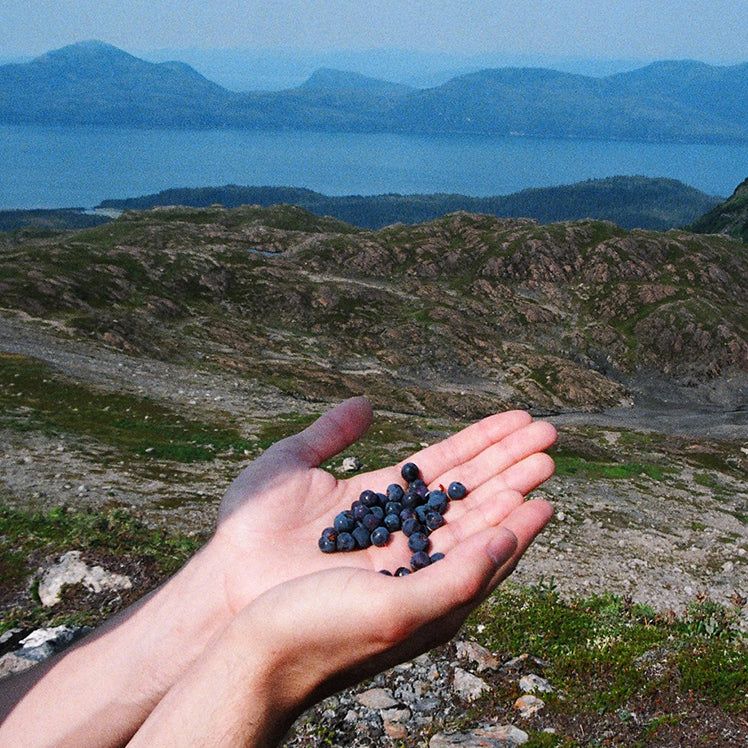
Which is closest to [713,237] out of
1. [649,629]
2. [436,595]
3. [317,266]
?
[317,266]

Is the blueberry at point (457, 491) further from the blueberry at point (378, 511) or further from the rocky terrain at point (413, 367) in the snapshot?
the rocky terrain at point (413, 367)

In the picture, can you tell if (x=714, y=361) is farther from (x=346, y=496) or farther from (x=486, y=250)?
(x=346, y=496)

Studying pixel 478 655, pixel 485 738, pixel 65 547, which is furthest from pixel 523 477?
pixel 65 547

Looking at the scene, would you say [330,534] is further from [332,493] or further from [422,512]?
[422,512]

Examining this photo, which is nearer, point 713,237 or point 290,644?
point 290,644

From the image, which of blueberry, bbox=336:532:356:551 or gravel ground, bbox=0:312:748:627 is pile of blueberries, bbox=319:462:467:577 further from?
gravel ground, bbox=0:312:748:627
